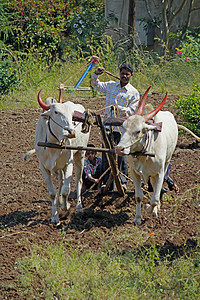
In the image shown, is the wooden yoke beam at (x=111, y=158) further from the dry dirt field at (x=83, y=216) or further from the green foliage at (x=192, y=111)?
the green foliage at (x=192, y=111)

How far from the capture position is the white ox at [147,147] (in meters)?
5.02

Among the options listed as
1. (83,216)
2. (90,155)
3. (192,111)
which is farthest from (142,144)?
(192,111)

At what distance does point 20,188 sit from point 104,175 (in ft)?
4.36

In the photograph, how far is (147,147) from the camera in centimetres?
532

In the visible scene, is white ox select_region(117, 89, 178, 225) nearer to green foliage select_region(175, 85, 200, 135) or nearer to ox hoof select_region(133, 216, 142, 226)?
ox hoof select_region(133, 216, 142, 226)

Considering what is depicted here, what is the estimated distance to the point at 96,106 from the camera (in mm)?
10609

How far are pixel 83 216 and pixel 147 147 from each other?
1.45 metres

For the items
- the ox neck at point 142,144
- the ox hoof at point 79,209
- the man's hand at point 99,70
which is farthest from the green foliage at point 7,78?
the ox neck at point 142,144

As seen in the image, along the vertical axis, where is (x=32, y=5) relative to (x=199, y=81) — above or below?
above

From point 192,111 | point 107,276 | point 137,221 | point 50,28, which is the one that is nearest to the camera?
point 107,276

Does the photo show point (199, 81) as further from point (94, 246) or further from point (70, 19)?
point (94, 246)

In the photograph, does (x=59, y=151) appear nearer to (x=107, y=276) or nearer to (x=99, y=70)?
(x=99, y=70)

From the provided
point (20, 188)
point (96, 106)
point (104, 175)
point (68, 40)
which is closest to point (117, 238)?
point (104, 175)

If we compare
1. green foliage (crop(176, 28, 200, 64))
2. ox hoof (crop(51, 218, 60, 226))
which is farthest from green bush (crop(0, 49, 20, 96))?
ox hoof (crop(51, 218, 60, 226))
